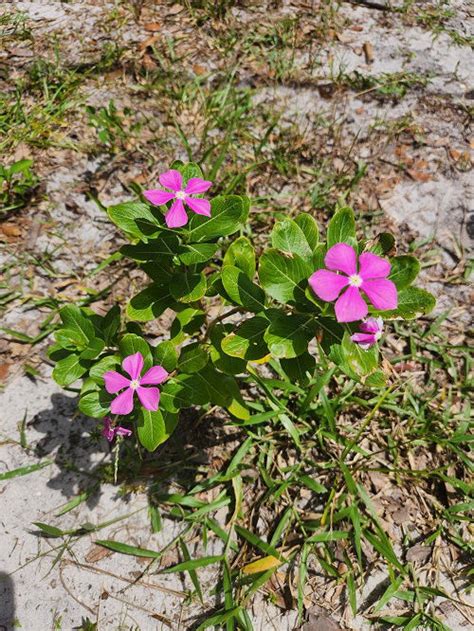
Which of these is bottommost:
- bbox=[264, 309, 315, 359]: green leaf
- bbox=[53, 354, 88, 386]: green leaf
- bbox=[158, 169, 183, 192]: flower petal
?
bbox=[53, 354, 88, 386]: green leaf

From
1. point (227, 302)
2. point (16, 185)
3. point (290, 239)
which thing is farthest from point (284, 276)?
point (16, 185)

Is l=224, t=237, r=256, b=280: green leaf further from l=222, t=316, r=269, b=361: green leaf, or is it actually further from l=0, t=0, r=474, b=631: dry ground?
l=0, t=0, r=474, b=631: dry ground

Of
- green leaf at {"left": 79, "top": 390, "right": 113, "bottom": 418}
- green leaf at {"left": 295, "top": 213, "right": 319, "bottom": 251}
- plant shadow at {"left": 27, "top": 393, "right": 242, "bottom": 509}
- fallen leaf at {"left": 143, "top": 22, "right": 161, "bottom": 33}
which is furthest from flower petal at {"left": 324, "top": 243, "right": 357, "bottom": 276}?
fallen leaf at {"left": 143, "top": 22, "right": 161, "bottom": 33}

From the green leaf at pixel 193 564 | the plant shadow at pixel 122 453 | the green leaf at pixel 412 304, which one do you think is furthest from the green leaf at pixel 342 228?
the green leaf at pixel 193 564

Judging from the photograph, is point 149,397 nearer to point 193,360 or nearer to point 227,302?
point 193,360

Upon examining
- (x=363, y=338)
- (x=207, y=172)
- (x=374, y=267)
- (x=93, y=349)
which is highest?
(x=374, y=267)
